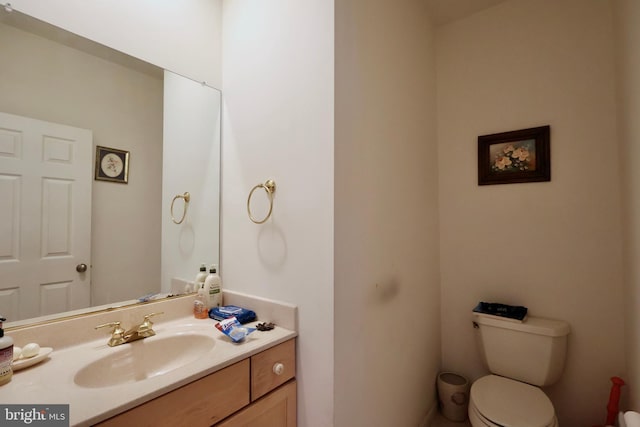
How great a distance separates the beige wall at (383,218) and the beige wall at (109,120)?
2.90 feet

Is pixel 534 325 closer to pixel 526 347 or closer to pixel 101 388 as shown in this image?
pixel 526 347

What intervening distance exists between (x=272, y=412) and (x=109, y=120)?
1336mm

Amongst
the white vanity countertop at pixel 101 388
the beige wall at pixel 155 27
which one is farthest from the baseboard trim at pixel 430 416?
the beige wall at pixel 155 27

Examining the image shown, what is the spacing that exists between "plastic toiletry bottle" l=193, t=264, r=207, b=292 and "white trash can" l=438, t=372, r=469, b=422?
1.61 meters

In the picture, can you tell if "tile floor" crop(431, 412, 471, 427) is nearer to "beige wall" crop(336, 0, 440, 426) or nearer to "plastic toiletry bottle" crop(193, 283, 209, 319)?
"beige wall" crop(336, 0, 440, 426)

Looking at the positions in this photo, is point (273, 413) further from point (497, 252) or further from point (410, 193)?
point (497, 252)

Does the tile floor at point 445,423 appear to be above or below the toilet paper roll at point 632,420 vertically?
below

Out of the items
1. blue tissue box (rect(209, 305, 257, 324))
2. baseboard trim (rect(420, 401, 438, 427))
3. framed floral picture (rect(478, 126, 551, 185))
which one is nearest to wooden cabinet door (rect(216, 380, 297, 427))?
blue tissue box (rect(209, 305, 257, 324))

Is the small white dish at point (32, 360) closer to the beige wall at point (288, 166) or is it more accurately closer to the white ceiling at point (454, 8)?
the beige wall at point (288, 166)

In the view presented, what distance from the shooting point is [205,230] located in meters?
1.40

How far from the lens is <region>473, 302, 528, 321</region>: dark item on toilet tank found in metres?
1.53

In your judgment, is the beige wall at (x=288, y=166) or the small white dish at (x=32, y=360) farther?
the beige wall at (x=288, y=166)

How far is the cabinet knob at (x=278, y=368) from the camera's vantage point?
3.30ft

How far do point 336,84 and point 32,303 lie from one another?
4.33ft
